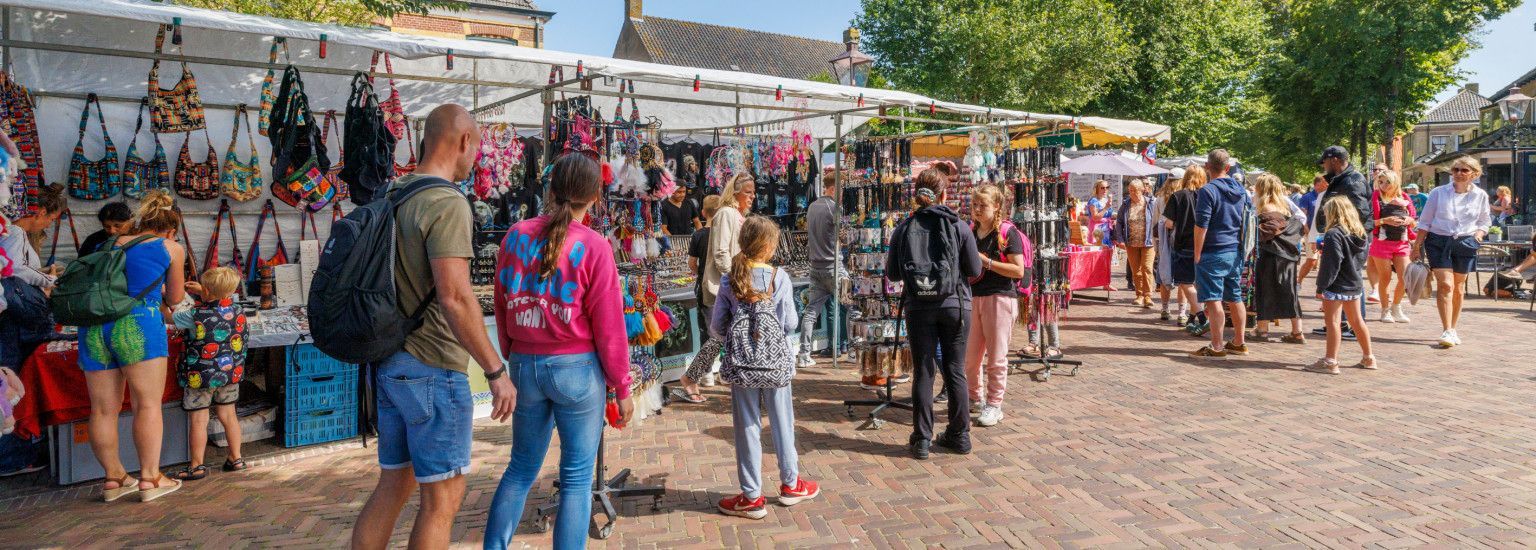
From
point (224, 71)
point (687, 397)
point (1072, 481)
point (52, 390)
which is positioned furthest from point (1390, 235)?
point (52, 390)

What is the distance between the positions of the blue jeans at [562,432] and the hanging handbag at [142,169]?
15.8 ft

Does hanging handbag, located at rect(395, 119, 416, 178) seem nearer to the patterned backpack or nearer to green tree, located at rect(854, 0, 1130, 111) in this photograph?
the patterned backpack

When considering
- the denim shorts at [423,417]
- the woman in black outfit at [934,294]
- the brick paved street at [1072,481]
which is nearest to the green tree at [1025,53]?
the brick paved street at [1072,481]

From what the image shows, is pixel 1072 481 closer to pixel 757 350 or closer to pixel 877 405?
pixel 877 405

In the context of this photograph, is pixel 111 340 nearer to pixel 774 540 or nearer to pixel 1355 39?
pixel 774 540

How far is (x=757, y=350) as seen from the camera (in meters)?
4.16

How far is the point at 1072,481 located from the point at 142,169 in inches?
255

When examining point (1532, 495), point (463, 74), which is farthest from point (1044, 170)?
point (463, 74)

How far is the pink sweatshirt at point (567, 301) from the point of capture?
2922mm

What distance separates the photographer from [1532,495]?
4.36 metres

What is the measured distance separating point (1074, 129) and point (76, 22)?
7461 millimetres

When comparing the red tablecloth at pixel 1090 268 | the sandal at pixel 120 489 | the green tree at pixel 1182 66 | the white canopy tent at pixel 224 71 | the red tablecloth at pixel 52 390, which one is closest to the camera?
the sandal at pixel 120 489

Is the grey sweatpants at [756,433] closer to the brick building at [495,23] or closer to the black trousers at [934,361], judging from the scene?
the black trousers at [934,361]

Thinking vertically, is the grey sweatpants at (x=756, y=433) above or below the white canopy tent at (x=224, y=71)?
below
